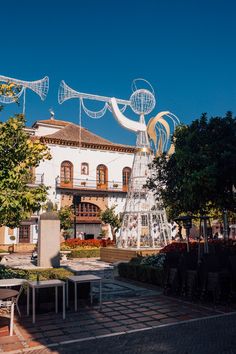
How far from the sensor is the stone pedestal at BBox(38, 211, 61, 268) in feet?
46.2

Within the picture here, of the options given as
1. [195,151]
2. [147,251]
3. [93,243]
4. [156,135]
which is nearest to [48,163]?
[93,243]

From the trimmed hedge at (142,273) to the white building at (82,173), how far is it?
2260 cm

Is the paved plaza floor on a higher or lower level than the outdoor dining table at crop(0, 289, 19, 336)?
lower

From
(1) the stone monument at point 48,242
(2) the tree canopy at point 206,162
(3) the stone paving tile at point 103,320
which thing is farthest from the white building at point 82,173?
(3) the stone paving tile at point 103,320

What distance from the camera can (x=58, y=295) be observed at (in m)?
8.99

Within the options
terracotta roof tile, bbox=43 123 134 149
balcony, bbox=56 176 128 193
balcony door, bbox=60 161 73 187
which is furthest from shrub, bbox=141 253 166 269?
terracotta roof tile, bbox=43 123 134 149

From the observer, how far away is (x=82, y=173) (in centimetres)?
3878

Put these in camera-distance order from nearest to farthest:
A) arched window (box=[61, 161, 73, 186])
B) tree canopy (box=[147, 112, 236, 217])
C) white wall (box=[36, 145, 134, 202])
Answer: tree canopy (box=[147, 112, 236, 217]) < white wall (box=[36, 145, 134, 202]) < arched window (box=[61, 161, 73, 186])

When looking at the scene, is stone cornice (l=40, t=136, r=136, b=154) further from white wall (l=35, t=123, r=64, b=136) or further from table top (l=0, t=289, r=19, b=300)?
table top (l=0, t=289, r=19, b=300)

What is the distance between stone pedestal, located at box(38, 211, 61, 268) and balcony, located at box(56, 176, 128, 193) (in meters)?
22.4

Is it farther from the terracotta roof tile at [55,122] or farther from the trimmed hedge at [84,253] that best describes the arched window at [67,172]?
the trimmed hedge at [84,253]

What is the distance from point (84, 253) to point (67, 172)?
14086 millimetres

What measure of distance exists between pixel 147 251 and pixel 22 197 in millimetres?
11903

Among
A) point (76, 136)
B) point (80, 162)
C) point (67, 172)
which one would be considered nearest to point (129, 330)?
point (67, 172)
